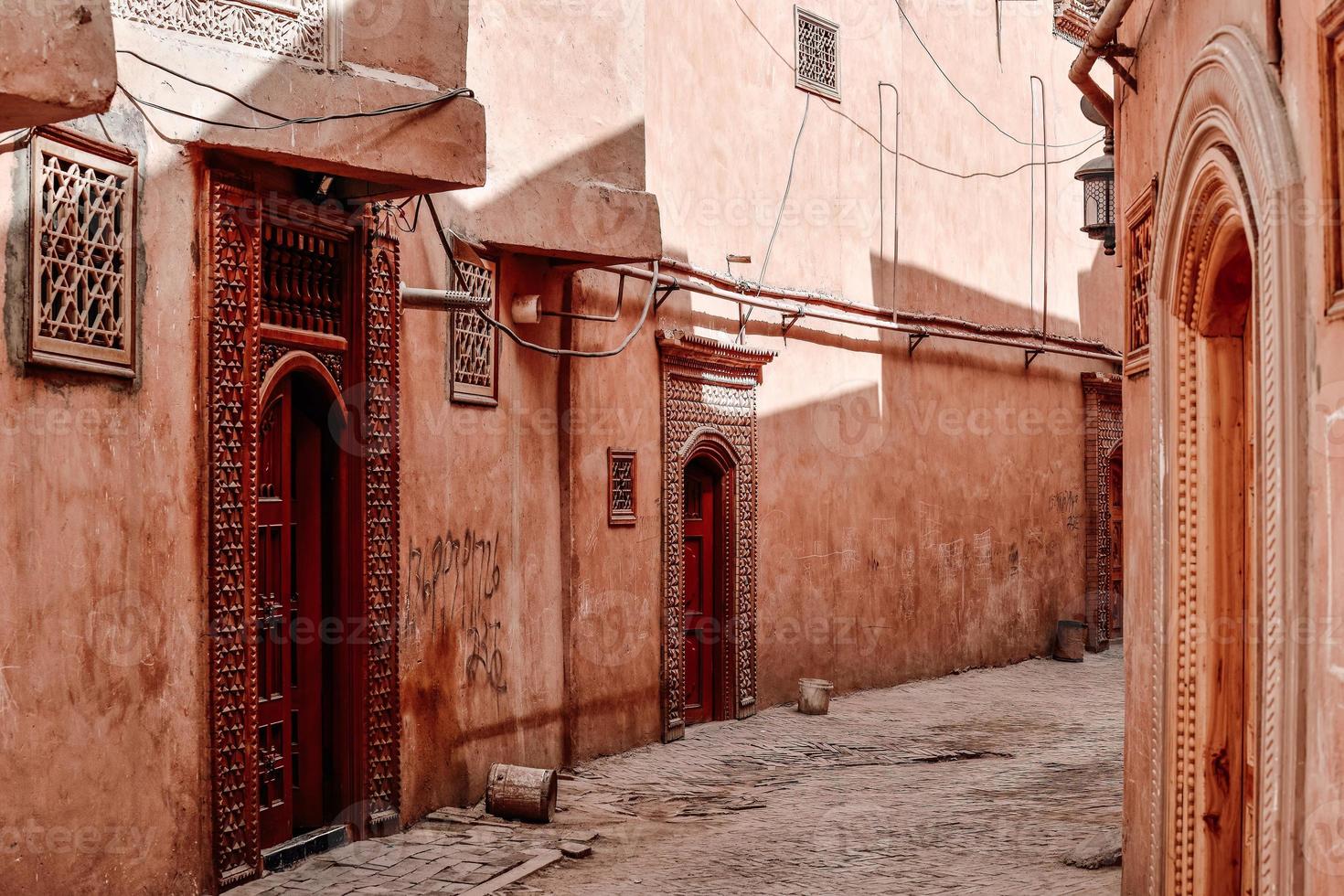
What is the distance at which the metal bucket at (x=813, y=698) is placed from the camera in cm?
1285

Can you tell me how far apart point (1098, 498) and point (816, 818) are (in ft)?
34.7

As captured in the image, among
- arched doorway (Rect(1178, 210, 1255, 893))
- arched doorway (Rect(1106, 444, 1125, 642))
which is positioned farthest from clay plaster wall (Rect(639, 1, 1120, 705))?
arched doorway (Rect(1178, 210, 1255, 893))

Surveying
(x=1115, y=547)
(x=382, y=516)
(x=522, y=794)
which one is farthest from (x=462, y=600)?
(x=1115, y=547)

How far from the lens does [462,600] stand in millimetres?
8961

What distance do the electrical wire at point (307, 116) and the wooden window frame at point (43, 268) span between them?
251mm

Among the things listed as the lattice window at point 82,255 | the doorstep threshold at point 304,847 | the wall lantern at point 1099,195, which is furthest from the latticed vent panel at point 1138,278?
the doorstep threshold at point 304,847

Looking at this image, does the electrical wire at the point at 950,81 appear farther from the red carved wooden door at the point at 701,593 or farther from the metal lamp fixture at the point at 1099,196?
the red carved wooden door at the point at 701,593

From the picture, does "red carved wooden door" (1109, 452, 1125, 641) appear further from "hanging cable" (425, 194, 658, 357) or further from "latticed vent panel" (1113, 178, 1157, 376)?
"latticed vent panel" (1113, 178, 1157, 376)

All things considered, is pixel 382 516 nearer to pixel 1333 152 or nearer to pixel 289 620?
pixel 289 620

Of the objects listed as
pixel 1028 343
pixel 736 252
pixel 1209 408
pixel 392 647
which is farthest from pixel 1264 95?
pixel 1028 343

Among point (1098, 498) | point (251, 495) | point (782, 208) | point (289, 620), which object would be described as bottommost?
point (289, 620)

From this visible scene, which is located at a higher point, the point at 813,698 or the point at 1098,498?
the point at 1098,498

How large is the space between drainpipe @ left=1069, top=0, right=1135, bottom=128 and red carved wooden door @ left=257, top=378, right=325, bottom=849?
4.08 meters

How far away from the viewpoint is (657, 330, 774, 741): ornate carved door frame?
38.1 ft
